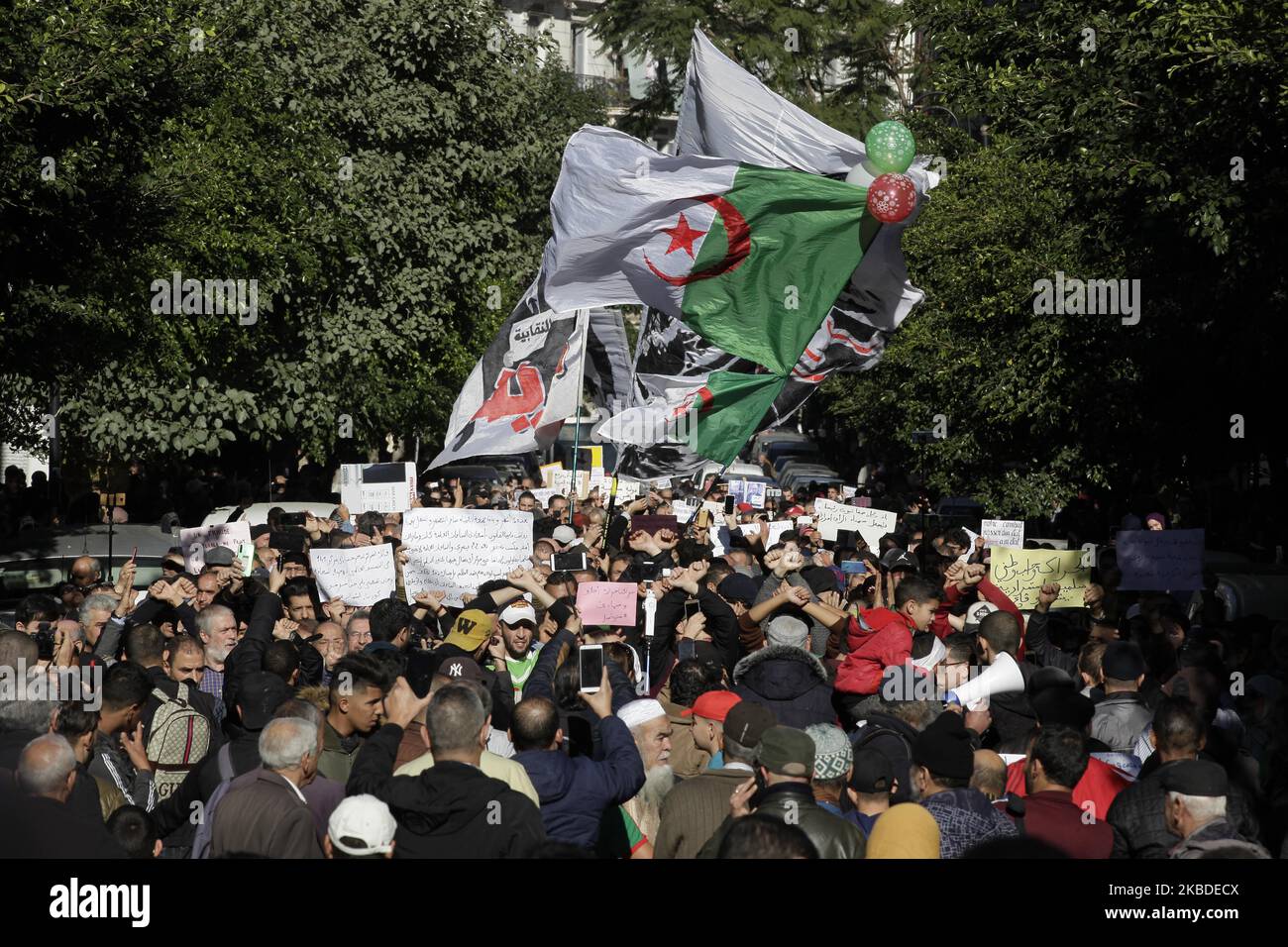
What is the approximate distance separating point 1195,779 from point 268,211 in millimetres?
20754

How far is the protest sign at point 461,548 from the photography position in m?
10.9

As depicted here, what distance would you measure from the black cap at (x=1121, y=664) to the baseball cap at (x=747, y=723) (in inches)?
84.2

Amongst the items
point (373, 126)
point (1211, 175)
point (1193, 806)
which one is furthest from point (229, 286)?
point (1193, 806)

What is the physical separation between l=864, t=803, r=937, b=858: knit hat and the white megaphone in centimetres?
210

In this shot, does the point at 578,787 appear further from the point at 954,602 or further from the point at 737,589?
the point at 954,602

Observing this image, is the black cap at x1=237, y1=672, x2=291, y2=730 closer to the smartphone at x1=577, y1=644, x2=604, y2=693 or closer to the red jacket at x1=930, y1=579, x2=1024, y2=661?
the smartphone at x1=577, y1=644, x2=604, y2=693

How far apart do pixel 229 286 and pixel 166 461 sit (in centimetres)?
648

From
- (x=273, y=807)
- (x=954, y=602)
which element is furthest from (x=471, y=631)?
(x=954, y=602)

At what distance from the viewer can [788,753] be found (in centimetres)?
579

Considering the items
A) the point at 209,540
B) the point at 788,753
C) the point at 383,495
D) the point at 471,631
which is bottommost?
the point at 788,753

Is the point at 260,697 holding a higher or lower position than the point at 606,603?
lower

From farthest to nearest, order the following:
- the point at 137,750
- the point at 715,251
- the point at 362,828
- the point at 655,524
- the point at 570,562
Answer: the point at 655,524 → the point at 715,251 → the point at 570,562 → the point at 137,750 → the point at 362,828

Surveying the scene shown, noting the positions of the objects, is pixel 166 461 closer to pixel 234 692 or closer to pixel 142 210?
pixel 142 210

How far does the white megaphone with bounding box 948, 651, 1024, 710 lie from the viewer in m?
7.72
